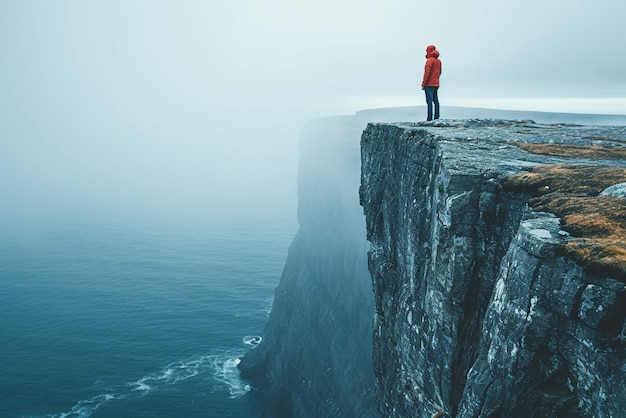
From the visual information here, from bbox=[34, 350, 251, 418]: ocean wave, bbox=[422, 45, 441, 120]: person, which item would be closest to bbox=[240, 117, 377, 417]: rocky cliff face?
bbox=[34, 350, 251, 418]: ocean wave

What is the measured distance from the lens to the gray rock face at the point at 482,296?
7.20 metres

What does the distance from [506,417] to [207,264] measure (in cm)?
10873

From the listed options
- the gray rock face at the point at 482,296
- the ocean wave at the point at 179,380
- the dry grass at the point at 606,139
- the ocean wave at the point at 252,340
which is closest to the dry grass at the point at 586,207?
the gray rock face at the point at 482,296

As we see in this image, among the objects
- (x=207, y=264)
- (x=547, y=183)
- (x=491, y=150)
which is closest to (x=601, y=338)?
(x=547, y=183)

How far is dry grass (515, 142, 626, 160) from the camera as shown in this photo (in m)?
14.2

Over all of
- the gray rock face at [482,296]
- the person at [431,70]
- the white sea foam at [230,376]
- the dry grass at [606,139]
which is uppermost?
the person at [431,70]

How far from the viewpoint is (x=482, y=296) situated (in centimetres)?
1207

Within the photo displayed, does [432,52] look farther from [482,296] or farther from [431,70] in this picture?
[482,296]

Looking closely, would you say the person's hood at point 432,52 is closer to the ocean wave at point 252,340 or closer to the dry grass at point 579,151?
the dry grass at point 579,151

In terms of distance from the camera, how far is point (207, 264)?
11175 centimetres

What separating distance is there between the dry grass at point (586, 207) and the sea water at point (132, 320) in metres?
61.5

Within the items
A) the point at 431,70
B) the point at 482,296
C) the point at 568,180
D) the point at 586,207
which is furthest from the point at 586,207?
the point at 431,70

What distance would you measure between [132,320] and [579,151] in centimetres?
8632

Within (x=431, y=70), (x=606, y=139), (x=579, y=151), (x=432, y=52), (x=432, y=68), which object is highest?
(x=432, y=52)
